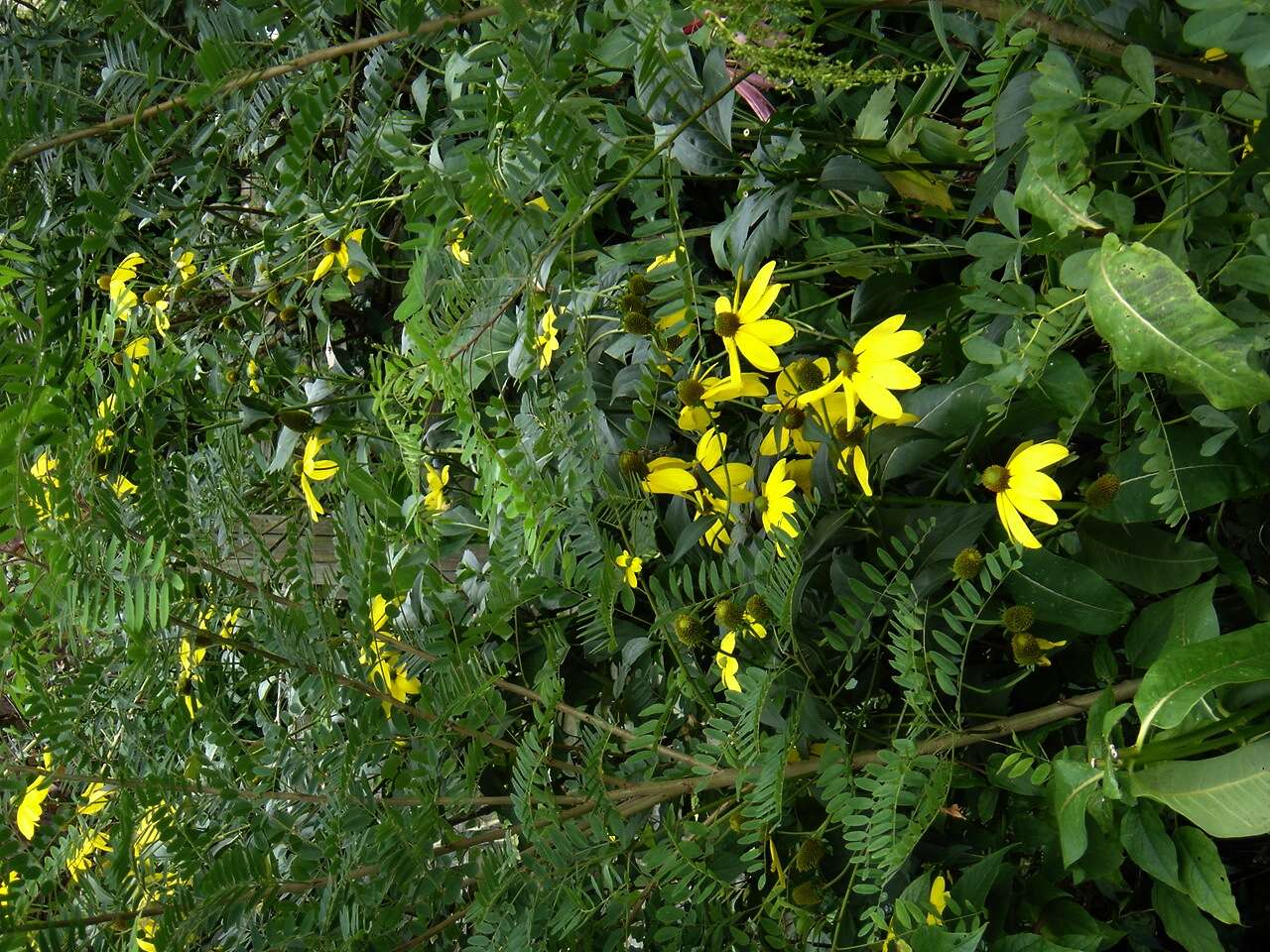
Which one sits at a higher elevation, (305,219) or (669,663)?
(305,219)

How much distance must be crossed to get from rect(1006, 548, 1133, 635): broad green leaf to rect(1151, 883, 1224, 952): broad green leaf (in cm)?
26

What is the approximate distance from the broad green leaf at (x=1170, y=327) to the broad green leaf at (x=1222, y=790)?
0.91 ft

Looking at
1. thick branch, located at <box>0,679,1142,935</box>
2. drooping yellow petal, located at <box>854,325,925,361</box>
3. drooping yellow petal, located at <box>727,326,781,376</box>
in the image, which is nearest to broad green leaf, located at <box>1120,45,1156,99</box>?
drooping yellow petal, located at <box>854,325,925,361</box>

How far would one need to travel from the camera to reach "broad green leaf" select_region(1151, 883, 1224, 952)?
905 millimetres

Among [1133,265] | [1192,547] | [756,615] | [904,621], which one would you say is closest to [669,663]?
[756,615]

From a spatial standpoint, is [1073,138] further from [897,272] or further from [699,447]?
[699,447]

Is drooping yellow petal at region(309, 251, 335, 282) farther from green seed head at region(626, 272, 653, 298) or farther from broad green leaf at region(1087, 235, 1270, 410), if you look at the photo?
broad green leaf at region(1087, 235, 1270, 410)

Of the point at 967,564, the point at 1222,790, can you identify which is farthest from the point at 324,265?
the point at 1222,790

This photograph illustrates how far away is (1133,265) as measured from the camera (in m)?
0.63

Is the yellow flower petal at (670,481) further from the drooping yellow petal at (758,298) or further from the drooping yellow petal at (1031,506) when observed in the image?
the drooping yellow petal at (1031,506)

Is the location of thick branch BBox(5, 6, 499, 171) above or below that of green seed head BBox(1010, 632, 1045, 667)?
above

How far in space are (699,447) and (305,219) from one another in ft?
2.12

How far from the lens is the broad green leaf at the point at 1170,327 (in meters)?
0.62

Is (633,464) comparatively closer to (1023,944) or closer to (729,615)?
(729,615)
